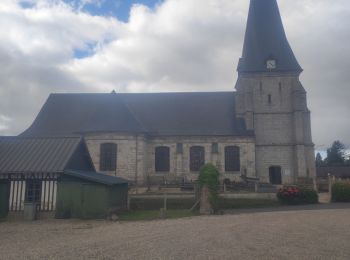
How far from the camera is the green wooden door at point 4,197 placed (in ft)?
51.1

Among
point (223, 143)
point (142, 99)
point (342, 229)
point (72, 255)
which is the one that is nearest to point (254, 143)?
point (223, 143)

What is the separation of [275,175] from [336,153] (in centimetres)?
7000

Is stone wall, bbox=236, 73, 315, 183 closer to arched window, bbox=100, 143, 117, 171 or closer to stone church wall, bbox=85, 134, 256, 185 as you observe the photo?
stone church wall, bbox=85, 134, 256, 185

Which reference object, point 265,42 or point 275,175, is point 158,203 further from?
point 265,42

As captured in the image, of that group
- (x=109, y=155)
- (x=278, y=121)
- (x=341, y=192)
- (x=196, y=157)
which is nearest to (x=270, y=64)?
(x=278, y=121)

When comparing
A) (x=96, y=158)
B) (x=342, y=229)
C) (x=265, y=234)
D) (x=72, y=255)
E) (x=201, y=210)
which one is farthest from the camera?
(x=96, y=158)

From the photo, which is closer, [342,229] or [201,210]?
[342,229]

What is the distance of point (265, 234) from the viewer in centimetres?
1012

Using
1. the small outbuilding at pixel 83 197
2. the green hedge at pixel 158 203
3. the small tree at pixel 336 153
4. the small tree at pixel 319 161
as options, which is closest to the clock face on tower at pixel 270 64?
the green hedge at pixel 158 203

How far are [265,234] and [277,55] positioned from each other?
965 inches

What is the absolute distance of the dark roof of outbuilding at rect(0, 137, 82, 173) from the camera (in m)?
15.8

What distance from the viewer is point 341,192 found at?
19484mm

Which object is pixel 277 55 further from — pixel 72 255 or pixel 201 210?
pixel 72 255

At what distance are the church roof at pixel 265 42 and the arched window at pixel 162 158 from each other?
9978 millimetres
